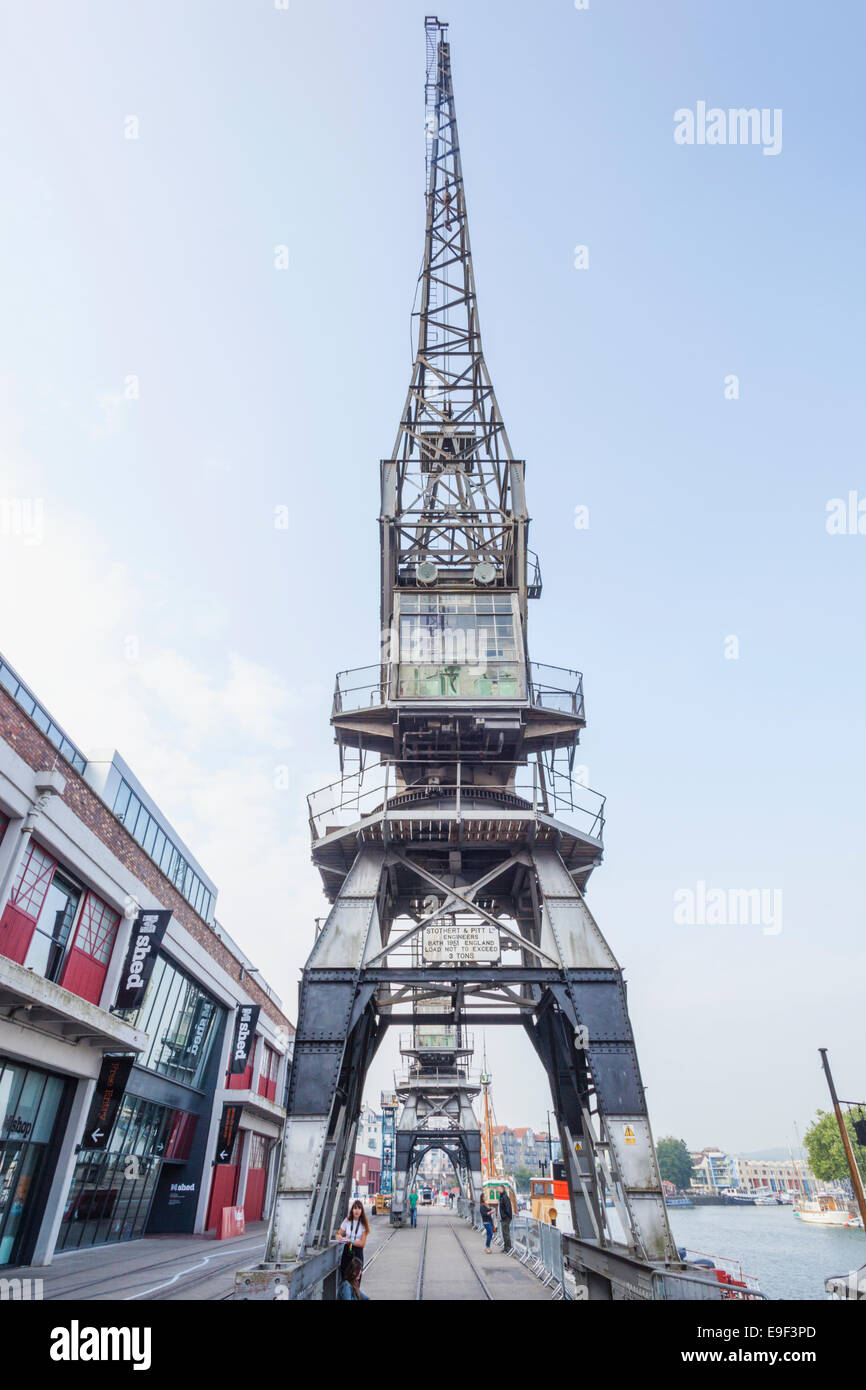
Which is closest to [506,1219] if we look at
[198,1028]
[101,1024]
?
[198,1028]

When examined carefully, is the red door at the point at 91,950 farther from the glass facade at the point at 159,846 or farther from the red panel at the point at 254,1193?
the red panel at the point at 254,1193

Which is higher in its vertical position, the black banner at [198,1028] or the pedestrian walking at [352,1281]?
the black banner at [198,1028]

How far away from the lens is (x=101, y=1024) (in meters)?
18.2

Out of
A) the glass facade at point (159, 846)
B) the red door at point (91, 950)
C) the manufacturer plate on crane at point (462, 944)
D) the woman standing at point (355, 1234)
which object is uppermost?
the glass facade at point (159, 846)

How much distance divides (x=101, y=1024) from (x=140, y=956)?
3.49 meters

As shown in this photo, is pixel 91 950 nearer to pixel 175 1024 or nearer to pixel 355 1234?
pixel 175 1024

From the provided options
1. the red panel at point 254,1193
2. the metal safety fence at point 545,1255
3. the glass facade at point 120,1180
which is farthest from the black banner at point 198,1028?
the metal safety fence at point 545,1255

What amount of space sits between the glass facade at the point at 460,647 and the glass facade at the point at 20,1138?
1257 cm

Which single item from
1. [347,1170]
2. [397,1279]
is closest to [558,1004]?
[347,1170]

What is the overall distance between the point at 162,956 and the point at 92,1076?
6.58 meters

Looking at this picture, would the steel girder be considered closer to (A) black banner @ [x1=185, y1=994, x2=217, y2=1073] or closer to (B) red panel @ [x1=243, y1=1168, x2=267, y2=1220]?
(A) black banner @ [x1=185, y1=994, x2=217, y2=1073]

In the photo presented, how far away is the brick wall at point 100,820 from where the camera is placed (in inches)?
637

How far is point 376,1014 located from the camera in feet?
55.2
